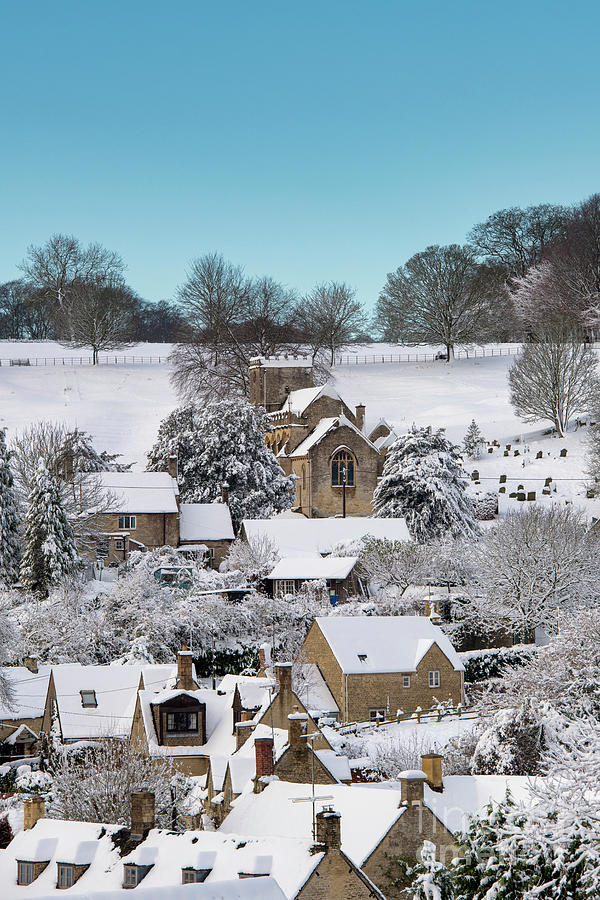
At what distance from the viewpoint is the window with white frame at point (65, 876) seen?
1991cm

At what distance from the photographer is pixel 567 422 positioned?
76625 mm

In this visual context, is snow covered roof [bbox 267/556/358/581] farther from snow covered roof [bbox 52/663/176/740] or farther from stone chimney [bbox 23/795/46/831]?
stone chimney [bbox 23/795/46/831]

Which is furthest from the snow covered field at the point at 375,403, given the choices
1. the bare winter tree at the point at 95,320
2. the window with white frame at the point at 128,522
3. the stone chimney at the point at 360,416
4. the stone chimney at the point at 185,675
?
the stone chimney at the point at 185,675

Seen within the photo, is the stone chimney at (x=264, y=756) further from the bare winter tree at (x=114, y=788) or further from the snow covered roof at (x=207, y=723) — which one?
the snow covered roof at (x=207, y=723)

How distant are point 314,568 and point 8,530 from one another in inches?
512

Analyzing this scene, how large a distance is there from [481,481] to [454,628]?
22818mm

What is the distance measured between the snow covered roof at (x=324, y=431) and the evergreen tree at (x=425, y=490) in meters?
8.49

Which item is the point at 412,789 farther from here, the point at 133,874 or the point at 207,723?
the point at 207,723

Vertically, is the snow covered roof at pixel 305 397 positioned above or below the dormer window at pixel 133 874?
above

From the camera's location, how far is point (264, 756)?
955 inches

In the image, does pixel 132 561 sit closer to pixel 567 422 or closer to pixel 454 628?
pixel 454 628

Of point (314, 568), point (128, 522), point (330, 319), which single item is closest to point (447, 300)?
point (330, 319)

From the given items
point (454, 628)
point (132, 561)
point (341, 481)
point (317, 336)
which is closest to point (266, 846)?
point (454, 628)

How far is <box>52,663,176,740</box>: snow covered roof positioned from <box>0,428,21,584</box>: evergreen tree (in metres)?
11.1
